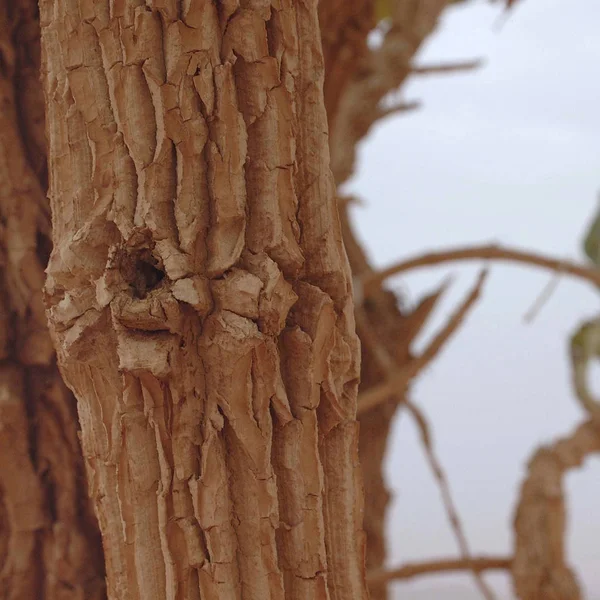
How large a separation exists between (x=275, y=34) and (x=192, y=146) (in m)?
0.05

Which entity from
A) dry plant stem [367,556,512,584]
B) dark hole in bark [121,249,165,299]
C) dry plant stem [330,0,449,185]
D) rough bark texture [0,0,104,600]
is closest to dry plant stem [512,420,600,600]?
dry plant stem [367,556,512,584]

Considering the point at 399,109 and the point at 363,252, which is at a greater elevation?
the point at 399,109

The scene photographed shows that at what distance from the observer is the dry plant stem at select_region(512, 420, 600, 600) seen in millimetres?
794

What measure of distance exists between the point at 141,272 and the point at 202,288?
2cm

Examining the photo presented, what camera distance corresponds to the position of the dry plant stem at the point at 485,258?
2.76ft

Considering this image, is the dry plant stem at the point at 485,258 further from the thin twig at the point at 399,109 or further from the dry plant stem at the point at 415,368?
the thin twig at the point at 399,109

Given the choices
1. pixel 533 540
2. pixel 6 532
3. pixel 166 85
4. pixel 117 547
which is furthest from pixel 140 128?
pixel 533 540

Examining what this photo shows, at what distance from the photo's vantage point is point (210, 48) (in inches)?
12.0

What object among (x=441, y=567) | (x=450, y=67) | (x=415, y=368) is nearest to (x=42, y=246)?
(x=415, y=368)

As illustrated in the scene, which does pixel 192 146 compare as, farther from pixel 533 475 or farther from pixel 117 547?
pixel 533 475

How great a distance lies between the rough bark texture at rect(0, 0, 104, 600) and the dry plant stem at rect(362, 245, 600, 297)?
45 cm

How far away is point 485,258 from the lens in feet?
2.78

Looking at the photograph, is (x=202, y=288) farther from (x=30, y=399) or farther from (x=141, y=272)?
(x=30, y=399)

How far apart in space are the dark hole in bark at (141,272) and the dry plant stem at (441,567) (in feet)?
1.94
